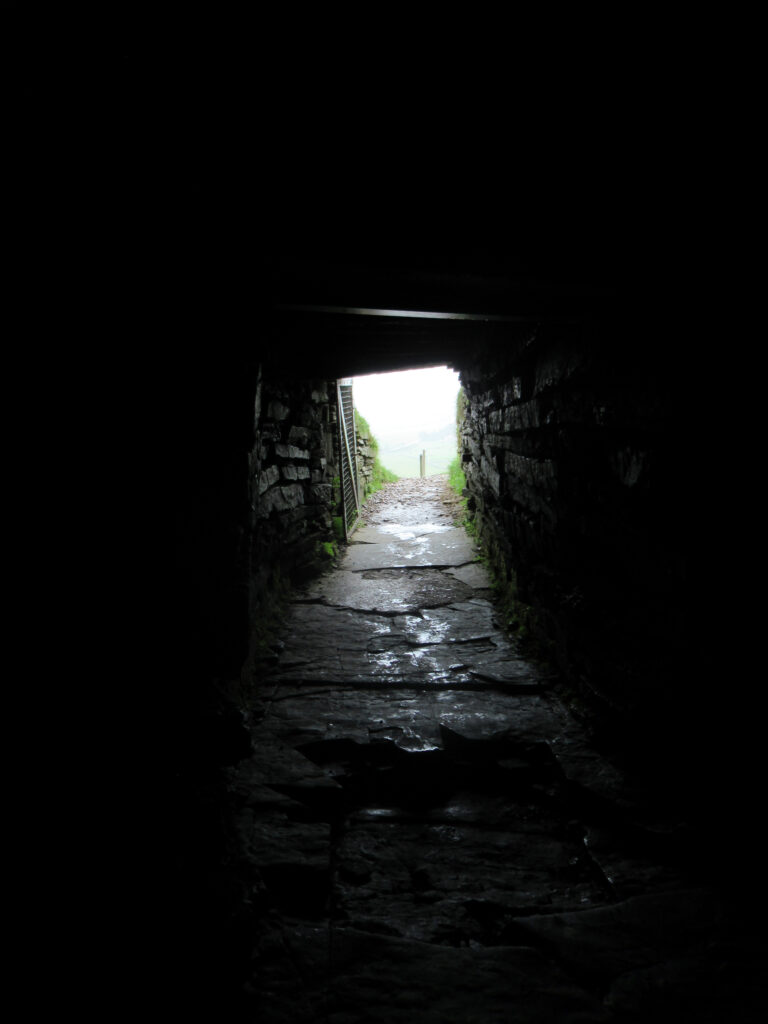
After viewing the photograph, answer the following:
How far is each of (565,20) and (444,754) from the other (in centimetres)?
307

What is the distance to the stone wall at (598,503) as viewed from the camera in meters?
2.26

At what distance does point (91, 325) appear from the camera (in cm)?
242

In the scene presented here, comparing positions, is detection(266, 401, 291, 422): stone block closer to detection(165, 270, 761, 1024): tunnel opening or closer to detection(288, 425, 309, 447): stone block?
detection(165, 270, 761, 1024): tunnel opening

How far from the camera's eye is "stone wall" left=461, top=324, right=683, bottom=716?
7.42 feet

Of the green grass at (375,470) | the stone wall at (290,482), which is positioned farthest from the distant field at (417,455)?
the stone wall at (290,482)

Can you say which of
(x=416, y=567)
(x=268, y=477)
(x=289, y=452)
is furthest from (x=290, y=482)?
(x=416, y=567)

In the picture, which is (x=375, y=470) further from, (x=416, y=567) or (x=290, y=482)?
(x=290, y=482)

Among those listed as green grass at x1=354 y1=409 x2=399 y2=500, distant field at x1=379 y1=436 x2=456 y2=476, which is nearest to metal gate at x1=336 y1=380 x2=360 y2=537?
green grass at x1=354 y1=409 x2=399 y2=500

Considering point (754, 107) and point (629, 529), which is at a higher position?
point (754, 107)

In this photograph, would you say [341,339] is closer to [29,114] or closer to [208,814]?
[29,114]

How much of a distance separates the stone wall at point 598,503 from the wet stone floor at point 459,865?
0.51 meters

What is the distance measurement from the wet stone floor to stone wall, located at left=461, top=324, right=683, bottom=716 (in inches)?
20.1

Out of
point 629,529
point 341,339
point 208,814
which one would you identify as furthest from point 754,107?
point 341,339

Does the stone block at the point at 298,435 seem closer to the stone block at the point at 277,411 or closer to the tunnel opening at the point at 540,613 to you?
the stone block at the point at 277,411
